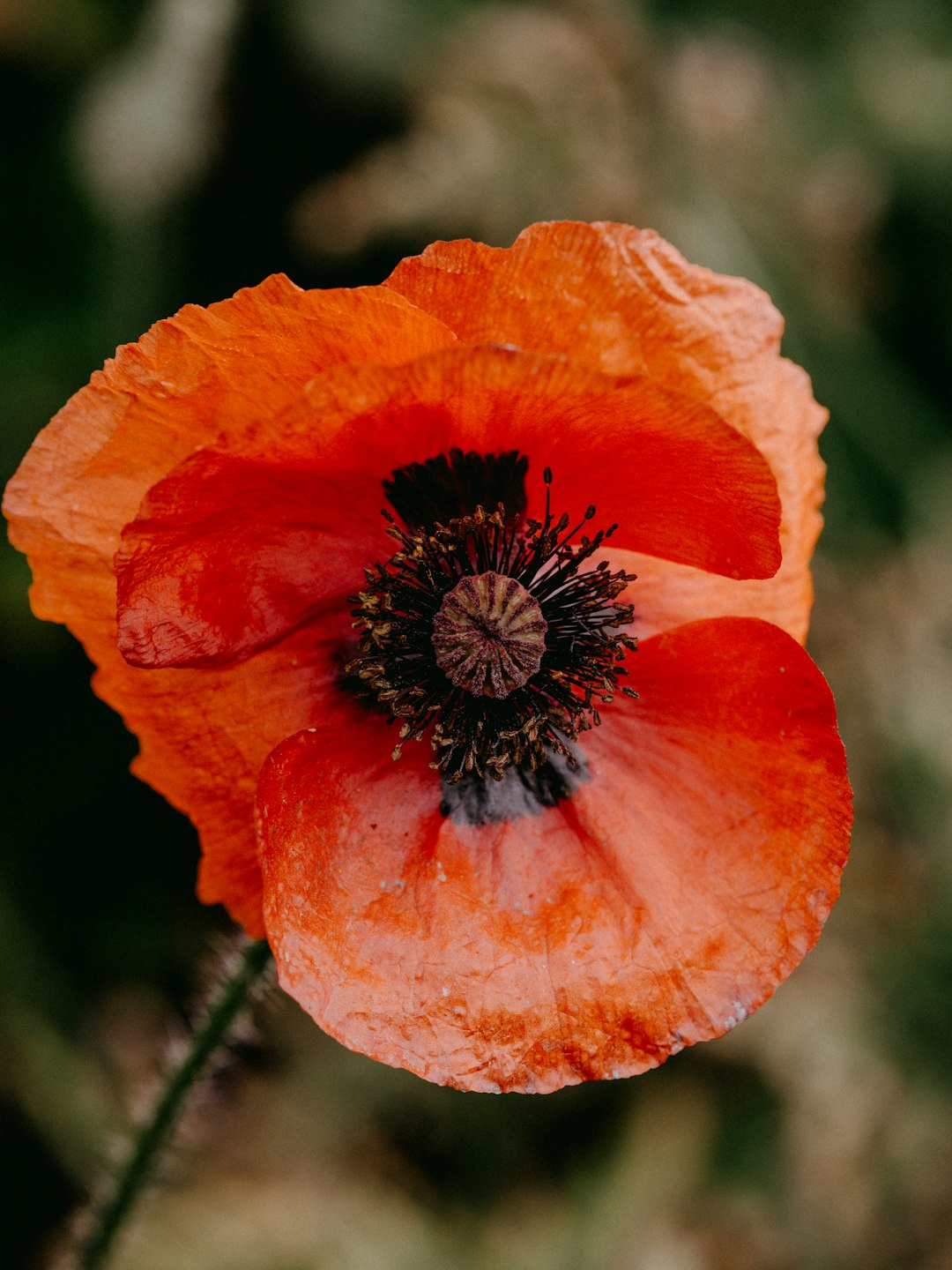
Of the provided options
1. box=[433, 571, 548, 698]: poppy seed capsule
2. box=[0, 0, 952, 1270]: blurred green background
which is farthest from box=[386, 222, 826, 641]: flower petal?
box=[0, 0, 952, 1270]: blurred green background

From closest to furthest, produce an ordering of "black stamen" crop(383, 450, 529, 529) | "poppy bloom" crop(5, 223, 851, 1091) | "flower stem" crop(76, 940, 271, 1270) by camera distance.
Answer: "poppy bloom" crop(5, 223, 851, 1091) < "black stamen" crop(383, 450, 529, 529) < "flower stem" crop(76, 940, 271, 1270)

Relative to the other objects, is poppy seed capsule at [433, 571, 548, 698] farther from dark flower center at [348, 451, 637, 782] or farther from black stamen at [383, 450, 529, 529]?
black stamen at [383, 450, 529, 529]

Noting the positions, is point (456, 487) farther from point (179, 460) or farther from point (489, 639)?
point (179, 460)

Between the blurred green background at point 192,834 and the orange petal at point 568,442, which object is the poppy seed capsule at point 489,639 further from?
the blurred green background at point 192,834

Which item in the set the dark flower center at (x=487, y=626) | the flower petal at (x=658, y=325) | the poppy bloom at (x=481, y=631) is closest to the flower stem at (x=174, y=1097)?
the poppy bloom at (x=481, y=631)

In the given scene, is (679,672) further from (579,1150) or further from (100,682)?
(579,1150)
